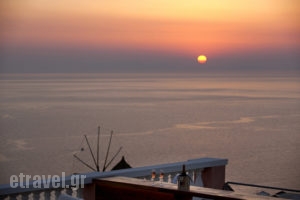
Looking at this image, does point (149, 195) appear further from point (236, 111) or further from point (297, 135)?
point (236, 111)

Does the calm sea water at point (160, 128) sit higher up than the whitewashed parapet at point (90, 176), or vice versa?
the calm sea water at point (160, 128)

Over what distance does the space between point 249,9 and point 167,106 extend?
2487 centimetres

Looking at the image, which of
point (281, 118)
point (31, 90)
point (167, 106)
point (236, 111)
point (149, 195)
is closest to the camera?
point (149, 195)

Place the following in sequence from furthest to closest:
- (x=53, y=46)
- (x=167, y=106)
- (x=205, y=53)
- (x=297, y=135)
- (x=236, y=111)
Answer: (x=167, y=106), (x=236, y=111), (x=297, y=135), (x=205, y=53), (x=53, y=46)

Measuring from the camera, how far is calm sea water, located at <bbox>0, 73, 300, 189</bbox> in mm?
28234

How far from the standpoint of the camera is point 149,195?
4.83m

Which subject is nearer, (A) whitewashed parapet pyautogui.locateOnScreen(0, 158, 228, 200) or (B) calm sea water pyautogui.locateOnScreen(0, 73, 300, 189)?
(A) whitewashed parapet pyautogui.locateOnScreen(0, 158, 228, 200)

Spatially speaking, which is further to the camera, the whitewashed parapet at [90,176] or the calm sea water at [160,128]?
the calm sea water at [160,128]

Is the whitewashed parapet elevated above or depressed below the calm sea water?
below

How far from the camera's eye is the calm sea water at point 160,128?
1112 inches

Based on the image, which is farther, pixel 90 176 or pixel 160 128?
pixel 160 128

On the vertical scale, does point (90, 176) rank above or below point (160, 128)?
below

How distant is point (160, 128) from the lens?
41375 millimetres

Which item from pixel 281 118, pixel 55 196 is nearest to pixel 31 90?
pixel 281 118
